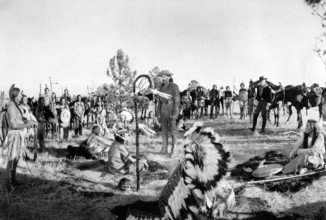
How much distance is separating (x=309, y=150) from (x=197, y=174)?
Result: 4394 mm

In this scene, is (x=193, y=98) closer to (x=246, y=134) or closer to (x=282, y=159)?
(x=246, y=134)

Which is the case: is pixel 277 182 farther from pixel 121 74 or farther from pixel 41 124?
pixel 121 74

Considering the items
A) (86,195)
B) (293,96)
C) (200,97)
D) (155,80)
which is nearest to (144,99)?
(86,195)

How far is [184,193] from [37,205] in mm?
3510

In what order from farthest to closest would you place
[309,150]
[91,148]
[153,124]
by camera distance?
[153,124] → [91,148] → [309,150]

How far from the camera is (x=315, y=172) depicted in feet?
20.4

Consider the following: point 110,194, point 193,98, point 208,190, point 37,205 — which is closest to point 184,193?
point 208,190

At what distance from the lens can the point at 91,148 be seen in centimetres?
896

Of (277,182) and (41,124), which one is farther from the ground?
(41,124)

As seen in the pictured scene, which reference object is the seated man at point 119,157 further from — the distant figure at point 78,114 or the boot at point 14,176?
the distant figure at point 78,114

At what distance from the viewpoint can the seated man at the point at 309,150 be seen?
640cm

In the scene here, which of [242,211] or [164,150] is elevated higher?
[164,150]

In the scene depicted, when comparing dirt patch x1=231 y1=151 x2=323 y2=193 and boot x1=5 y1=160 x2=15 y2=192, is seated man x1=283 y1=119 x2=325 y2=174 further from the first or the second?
boot x1=5 y1=160 x2=15 y2=192

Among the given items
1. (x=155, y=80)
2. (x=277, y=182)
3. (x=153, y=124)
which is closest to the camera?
(x=277, y=182)
